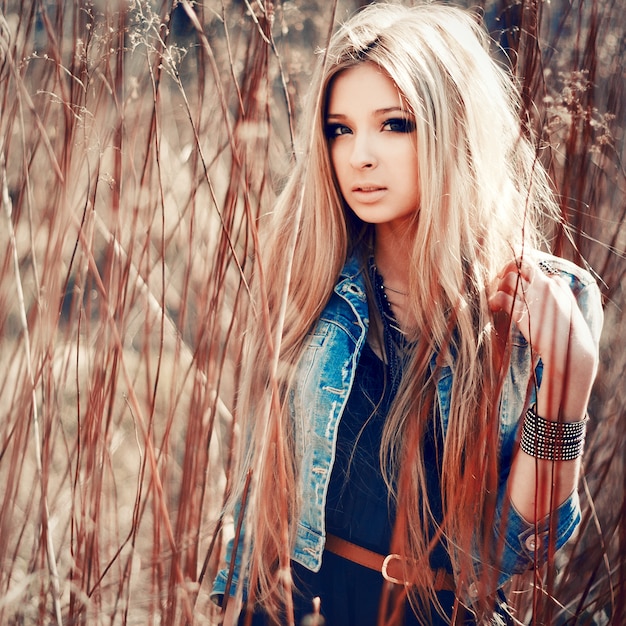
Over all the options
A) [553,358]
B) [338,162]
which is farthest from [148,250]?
[553,358]

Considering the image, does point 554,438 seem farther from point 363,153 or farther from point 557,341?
point 363,153

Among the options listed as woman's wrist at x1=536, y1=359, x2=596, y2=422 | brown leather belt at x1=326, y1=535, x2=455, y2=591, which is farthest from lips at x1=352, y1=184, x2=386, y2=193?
brown leather belt at x1=326, y1=535, x2=455, y2=591

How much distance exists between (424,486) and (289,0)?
41.5 inches

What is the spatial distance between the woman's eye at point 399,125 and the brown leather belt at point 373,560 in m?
0.58

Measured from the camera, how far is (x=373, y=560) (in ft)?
2.92

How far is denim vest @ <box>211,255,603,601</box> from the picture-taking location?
2.67ft

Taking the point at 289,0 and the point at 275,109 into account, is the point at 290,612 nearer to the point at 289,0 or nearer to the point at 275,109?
the point at 289,0

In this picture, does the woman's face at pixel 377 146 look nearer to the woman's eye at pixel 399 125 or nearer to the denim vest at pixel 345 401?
the woman's eye at pixel 399 125

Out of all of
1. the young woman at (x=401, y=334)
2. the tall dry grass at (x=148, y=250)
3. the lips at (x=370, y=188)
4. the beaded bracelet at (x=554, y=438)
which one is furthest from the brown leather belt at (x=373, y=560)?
the lips at (x=370, y=188)

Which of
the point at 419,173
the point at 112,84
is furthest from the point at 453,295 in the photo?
the point at 112,84

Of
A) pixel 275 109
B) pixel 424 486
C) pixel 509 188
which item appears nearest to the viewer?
pixel 424 486

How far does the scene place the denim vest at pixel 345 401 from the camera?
813mm

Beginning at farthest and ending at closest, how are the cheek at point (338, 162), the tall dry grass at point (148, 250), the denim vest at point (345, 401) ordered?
the cheek at point (338, 162)
the denim vest at point (345, 401)
the tall dry grass at point (148, 250)

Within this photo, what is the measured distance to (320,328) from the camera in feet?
3.30
